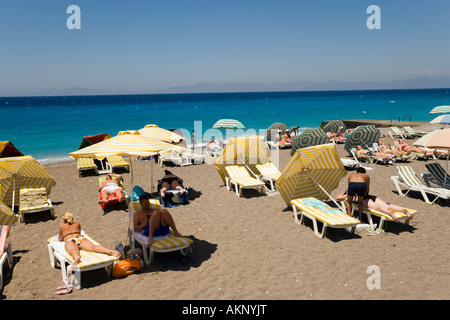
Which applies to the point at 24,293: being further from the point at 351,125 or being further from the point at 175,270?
the point at 351,125

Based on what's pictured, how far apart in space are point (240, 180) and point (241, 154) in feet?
3.55

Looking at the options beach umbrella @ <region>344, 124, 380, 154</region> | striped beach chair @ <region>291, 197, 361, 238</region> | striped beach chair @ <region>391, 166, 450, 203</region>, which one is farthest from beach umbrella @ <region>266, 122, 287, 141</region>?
striped beach chair @ <region>291, 197, 361, 238</region>

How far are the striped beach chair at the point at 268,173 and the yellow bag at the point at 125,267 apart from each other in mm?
5254

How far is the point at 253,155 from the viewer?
35.1 feet

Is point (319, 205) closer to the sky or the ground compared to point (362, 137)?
closer to the ground

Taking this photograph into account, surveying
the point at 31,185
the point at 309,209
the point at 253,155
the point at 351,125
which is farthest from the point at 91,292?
the point at 351,125

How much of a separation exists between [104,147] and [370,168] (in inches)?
405

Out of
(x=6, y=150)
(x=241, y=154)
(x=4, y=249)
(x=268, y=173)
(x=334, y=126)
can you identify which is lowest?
(x=4, y=249)

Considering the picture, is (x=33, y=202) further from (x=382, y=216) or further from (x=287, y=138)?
(x=287, y=138)

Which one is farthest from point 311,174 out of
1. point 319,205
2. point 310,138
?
point 310,138

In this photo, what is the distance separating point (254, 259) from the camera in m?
5.71

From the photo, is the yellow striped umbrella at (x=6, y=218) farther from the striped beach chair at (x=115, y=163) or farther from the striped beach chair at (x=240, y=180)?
the striped beach chair at (x=115, y=163)

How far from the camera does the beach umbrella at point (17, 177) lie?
27.1 feet

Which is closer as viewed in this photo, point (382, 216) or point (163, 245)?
point (163, 245)
